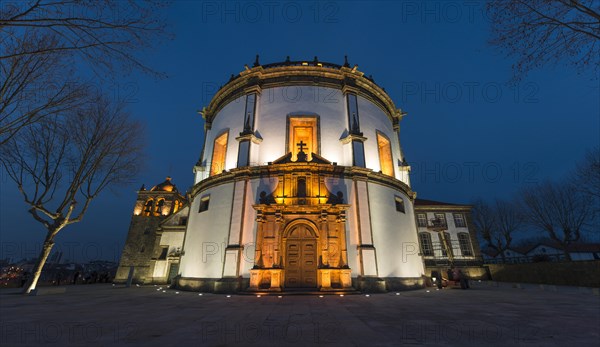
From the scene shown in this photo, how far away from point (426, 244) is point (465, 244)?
4754mm

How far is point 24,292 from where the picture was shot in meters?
13.0

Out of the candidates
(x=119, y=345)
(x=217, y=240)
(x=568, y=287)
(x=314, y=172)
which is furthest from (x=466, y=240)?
(x=119, y=345)

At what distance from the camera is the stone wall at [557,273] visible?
14.5 meters

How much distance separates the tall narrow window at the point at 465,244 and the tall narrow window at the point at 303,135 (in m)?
25.2

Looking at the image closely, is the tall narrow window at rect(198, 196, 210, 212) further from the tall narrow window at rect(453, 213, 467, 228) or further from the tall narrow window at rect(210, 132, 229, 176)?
the tall narrow window at rect(453, 213, 467, 228)

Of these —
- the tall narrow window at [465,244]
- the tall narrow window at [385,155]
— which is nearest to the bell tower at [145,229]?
the tall narrow window at [385,155]

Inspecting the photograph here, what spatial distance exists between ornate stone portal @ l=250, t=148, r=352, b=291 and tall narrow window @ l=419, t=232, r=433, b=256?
2113cm

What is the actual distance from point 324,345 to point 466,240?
3342 cm

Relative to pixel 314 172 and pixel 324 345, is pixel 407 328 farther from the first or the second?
Result: pixel 314 172

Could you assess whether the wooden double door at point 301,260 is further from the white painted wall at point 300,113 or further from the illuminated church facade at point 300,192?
the white painted wall at point 300,113

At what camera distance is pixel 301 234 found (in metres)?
13.6

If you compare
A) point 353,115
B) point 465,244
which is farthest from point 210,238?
point 465,244

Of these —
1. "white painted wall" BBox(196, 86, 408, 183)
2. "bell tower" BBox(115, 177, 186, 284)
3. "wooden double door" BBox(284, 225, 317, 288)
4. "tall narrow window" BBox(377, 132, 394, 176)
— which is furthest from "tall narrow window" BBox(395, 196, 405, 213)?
"bell tower" BBox(115, 177, 186, 284)

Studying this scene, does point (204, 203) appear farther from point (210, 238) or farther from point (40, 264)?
point (40, 264)
